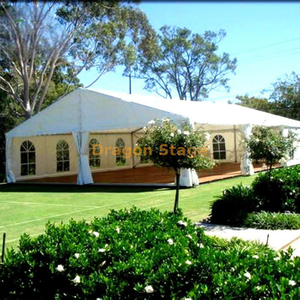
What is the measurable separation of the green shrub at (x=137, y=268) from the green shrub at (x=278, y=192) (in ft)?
16.0

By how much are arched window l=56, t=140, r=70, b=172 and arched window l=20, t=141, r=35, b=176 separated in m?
1.83

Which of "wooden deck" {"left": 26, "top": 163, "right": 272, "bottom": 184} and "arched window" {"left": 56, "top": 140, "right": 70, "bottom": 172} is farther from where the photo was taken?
"arched window" {"left": 56, "top": 140, "right": 70, "bottom": 172}

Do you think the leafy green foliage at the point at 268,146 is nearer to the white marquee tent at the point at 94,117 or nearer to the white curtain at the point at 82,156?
the white marquee tent at the point at 94,117

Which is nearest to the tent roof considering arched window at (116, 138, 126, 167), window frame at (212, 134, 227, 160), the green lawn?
the green lawn

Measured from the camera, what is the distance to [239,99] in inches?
2172

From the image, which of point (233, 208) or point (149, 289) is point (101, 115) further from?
point (149, 289)

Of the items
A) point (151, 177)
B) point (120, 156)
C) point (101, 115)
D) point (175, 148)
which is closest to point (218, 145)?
point (120, 156)

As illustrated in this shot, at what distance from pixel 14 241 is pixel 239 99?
5064cm

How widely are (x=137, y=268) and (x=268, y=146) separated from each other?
20.8ft

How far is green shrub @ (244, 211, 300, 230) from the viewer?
7.49 meters

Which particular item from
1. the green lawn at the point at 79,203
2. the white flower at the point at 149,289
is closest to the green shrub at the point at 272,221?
the green lawn at the point at 79,203

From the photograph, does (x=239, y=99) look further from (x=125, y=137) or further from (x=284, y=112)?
(x=125, y=137)

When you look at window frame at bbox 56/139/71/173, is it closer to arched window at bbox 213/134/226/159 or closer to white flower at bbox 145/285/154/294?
arched window at bbox 213/134/226/159

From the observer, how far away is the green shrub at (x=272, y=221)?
7.49 meters
